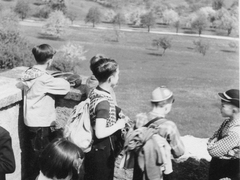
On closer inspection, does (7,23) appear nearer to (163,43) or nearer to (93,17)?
(163,43)

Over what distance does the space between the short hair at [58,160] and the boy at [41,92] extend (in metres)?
1.20

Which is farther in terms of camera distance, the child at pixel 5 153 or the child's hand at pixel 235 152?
the child's hand at pixel 235 152

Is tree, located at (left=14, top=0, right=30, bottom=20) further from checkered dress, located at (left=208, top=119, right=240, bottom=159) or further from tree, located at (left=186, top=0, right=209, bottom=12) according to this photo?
checkered dress, located at (left=208, top=119, right=240, bottom=159)

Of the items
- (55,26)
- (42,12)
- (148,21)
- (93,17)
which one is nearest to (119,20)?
(93,17)

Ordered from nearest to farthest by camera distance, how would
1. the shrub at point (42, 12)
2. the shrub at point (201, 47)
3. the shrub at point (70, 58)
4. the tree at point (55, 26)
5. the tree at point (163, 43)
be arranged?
the shrub at point (70, 58) → the tree at point (163, 43) → the shrub at point (201, 47) → the tree at point (55, 26) → the shrub at point (42, 12)

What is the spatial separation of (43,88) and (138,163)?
Result: 1.12 meters

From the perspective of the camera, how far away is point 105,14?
61.7 m

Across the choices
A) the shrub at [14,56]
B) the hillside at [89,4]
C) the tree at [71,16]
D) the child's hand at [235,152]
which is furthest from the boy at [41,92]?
the tree at [71,16]

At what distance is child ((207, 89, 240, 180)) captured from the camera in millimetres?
2514

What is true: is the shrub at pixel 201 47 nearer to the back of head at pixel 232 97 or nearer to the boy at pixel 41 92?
the boy at pixel 41 92

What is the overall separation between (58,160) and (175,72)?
25.8 meters

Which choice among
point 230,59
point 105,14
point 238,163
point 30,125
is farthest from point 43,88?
point 105,14

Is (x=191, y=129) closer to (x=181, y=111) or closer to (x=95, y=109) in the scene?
(x=181, y=111)

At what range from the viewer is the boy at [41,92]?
3.14m
